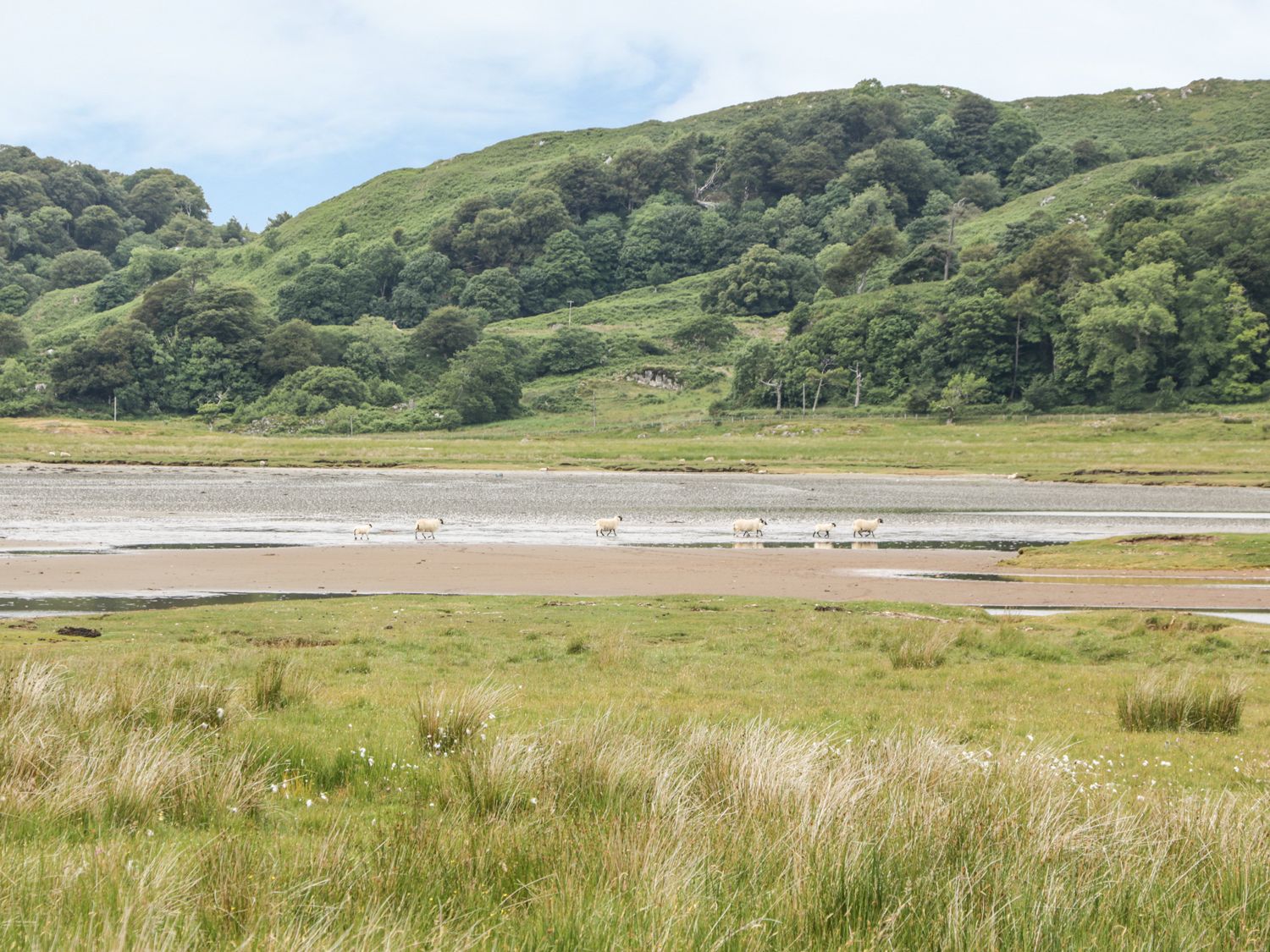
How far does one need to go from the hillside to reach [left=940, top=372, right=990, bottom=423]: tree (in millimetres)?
234

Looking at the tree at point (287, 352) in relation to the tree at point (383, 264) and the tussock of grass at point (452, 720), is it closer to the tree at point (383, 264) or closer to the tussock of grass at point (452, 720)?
the tree at point (383, 264)

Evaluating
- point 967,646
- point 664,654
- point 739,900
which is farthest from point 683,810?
point 967,646

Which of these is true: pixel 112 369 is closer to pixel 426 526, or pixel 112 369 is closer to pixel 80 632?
pixel 426 526

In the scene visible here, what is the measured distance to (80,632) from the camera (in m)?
17.3

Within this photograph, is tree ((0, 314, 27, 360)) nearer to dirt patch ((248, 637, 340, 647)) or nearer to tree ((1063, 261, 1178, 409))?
tree ((1063, 261, 1178, 409))

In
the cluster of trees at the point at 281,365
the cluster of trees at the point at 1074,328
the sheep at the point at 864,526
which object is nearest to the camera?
the sheep at the point at 864,526

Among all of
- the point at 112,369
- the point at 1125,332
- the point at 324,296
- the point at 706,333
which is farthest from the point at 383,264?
the point at 1125,332

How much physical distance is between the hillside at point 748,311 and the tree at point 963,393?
0.23 meters

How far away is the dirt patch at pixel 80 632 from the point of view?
1698cm

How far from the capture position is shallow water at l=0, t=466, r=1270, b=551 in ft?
122

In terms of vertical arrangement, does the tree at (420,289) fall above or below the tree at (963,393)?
above

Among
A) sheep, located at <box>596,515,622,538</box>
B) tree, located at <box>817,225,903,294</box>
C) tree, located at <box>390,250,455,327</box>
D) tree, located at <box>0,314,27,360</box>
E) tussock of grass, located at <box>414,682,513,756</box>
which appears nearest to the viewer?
tussock of grass, located at <box>414,682,513,756</box>

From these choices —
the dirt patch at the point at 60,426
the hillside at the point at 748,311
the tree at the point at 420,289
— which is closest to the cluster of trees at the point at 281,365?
the hillside at the point at 748,311

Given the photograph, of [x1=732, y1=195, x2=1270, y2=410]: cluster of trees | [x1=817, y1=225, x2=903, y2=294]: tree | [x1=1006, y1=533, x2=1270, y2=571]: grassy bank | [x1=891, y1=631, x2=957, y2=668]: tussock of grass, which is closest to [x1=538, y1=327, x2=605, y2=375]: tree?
[x1=732, y1=195, x2=1270, y2=410]: cluster of trees
